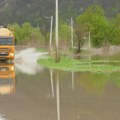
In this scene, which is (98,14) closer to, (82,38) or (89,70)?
(82,38)

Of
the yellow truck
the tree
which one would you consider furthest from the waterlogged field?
the tree

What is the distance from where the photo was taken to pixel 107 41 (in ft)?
227

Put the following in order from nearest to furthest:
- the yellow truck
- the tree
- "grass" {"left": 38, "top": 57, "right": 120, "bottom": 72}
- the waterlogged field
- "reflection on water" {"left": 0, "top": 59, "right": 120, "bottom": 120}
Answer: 1. "reflection on water" {"left": 0, "top": 59, "right": 120, "bottom": 120}
2. "grass" {"left": 38, "top": 57, "right": 120, "bottom": 72}
3. the waterlogged field
4. the yellow truck
5. the tree

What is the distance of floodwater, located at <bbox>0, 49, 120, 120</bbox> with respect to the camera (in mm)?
11406

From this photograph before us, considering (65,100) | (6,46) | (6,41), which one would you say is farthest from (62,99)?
(6,41)

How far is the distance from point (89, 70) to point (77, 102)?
12.7 m

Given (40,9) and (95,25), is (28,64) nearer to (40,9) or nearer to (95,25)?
(95,25)

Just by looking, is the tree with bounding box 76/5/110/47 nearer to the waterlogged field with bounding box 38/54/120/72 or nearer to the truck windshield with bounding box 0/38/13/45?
the truck windshield with bounding box 0/38/13/45

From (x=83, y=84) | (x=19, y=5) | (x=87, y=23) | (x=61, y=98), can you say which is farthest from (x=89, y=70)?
(x=19, y=5)

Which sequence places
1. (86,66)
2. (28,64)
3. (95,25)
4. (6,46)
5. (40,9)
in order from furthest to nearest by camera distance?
(40,9) → (95,25) → (6,46) → (28,64) → (86,66)

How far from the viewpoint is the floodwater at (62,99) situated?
11.4m

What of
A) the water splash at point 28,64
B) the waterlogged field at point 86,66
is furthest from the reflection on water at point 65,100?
the water splash at point 28,64

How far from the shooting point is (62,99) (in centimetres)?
1445

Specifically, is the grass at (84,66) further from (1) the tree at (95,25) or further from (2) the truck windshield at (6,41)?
(1) the tree at (95,25)
